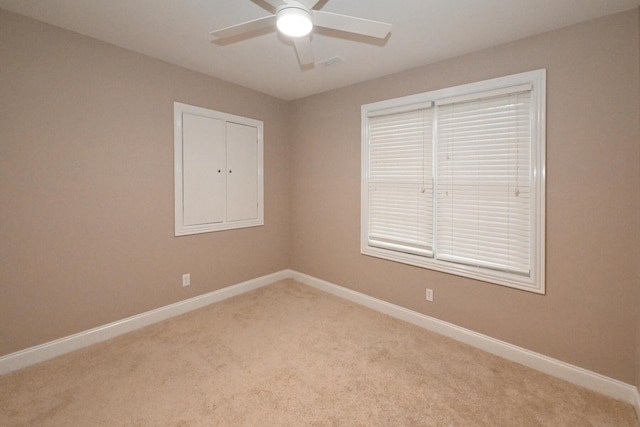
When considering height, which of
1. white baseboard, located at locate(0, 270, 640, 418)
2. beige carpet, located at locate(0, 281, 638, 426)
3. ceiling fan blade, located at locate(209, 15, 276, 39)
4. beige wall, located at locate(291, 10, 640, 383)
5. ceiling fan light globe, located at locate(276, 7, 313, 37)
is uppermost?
ceiling fan blade, located at locate(209, 15, 276, 39)

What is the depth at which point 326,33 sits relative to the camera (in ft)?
7.47

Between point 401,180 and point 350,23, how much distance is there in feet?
5.71

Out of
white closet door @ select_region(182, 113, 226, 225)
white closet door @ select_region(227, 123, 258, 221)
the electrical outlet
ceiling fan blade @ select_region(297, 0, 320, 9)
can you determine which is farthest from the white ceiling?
Result: the electrical outlet

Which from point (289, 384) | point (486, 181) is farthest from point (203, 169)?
point (486, 181)

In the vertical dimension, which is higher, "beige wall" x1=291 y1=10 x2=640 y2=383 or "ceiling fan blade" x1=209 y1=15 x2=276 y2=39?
"ceiling fan blade" x1=209 y1=15 x2=276 y2=39

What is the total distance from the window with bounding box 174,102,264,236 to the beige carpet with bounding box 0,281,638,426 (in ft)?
3.98

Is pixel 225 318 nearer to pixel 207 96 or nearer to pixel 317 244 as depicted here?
pixel 317 244

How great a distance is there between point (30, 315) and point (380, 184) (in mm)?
3285

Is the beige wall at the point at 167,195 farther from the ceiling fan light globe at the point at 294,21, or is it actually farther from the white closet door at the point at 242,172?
the ceiling fan light globe at the point at 294,21

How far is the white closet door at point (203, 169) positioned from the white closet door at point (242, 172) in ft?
0.36

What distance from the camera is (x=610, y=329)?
6.47ft

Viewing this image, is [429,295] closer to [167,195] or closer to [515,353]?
[515,353]

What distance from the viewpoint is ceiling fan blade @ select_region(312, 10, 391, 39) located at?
5.13 ft

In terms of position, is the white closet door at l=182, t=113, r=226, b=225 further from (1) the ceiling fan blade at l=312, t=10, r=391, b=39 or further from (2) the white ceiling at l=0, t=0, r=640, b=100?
(1) the ceiling fan blade at l=312, t=10, r=391, b=39
